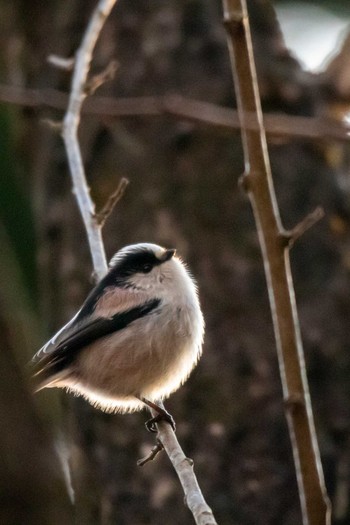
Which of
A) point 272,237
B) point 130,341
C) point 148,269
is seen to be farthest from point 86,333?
point 272,237

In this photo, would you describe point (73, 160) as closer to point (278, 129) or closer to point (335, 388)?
point (278, 129)

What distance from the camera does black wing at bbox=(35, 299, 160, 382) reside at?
352 centimetres

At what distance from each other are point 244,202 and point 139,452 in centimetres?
137

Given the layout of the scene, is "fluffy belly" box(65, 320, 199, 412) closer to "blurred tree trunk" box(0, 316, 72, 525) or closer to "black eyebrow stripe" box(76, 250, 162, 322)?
"black eyebrow stripe" box(76, 250, 162, 322)

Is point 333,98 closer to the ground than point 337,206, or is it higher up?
higher up

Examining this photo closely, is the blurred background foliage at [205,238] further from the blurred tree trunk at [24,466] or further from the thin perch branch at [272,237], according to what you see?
the blurred tree trunk at [24,466]

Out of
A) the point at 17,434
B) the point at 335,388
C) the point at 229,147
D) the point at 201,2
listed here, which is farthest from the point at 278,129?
the point at 201,2

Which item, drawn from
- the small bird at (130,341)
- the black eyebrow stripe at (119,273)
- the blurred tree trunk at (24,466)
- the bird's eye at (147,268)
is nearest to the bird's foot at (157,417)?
the small bird at (130,341)

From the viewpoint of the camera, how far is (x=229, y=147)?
4.85 m

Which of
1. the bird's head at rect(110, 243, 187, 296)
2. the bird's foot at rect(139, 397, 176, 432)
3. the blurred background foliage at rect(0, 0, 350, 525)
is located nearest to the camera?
the bird's foot at rect(139, 397, 176, 432)

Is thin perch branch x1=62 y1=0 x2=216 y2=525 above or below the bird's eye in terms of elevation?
above

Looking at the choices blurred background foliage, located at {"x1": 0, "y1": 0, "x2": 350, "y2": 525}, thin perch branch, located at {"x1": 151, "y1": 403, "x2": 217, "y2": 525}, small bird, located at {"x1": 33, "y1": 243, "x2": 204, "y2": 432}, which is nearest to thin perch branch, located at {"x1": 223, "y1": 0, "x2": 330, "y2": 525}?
thin perch branch, located at {"x1": 151, "y1": 403, "x2": 217, "y2": 525}

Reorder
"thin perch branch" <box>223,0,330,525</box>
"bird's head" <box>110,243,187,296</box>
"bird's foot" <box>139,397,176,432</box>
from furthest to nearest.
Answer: "bird's head" <box>110,243,187,296</box>, "bird's foot" <box>139,397,176,432</box>, "thin perch branch" <box>223,0,330,525</box>

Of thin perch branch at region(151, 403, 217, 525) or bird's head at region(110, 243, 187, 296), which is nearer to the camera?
thin perch branch at region(151, 403, 217, 525)
